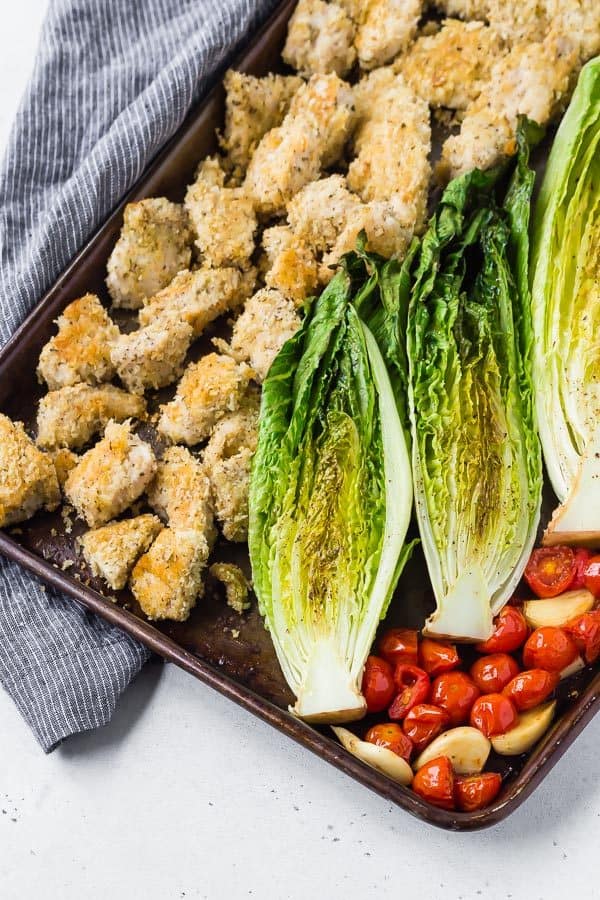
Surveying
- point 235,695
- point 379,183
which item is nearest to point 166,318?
point 379,183

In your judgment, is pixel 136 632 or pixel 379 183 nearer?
pixel 136 632

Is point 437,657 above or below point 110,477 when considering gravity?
above

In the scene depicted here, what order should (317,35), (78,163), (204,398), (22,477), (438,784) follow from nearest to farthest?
1. (438,784)
2. (22,477)
3. (204,398)
4. (317,35)
5. (78,163)

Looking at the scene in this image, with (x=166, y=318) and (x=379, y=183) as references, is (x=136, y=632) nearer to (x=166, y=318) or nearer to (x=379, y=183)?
(x=166, y=318)

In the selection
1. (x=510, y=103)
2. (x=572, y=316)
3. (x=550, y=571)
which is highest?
(x=510, y=103)

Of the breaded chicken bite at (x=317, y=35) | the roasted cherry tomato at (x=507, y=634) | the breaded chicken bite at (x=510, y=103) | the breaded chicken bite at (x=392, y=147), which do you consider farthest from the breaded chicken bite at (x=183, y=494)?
the breaded chicken bite at (x=317, y=35)

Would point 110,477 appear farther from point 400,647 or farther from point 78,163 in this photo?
point 78,163

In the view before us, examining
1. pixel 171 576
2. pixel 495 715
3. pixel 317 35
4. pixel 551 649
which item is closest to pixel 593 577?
pixel 551 649
